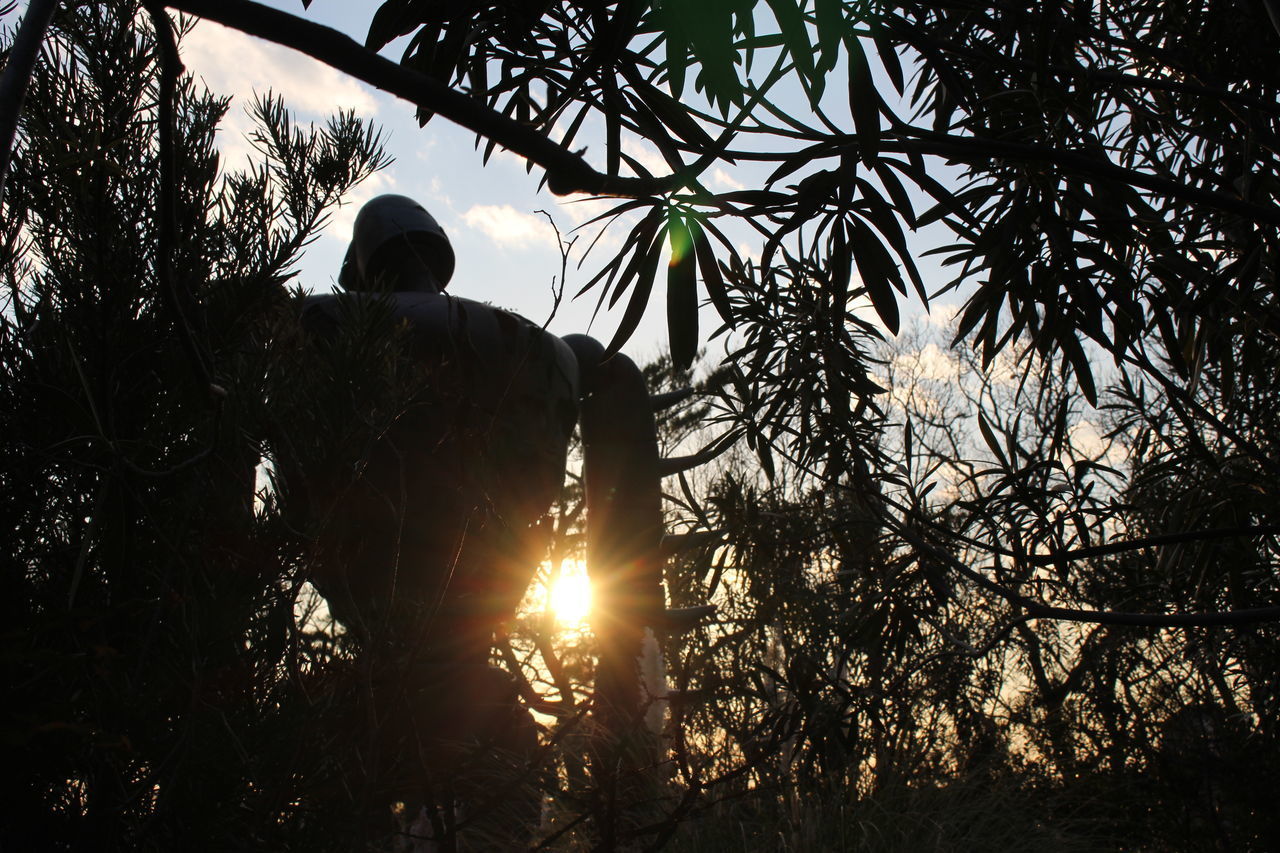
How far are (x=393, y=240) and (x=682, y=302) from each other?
2278mm

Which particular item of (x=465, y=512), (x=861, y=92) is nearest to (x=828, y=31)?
(x=861, y=92)

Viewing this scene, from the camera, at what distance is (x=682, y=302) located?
132 centimetres

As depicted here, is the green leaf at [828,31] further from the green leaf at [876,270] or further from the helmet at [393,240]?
the helmet at [393,240]

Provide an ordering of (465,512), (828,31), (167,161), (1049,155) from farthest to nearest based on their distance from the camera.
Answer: (465,512)
(1049,155)
(828,31)
(167,161)

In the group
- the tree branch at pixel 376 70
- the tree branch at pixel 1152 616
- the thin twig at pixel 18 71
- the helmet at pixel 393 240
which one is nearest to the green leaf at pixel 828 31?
the tree branch at pixel 376 70

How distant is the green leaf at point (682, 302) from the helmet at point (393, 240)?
81.4 inches

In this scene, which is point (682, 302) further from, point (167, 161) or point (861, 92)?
point (167, 161)

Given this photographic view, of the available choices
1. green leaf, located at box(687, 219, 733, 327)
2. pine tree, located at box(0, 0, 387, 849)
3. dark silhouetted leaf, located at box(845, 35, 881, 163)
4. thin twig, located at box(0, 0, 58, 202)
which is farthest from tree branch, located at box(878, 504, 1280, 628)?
thin twig, located at box(0, 0, 58, 202)

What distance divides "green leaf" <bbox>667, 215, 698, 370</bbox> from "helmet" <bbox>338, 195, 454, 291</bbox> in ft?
6.78

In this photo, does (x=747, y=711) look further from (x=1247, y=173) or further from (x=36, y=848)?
(x=36, y=848)

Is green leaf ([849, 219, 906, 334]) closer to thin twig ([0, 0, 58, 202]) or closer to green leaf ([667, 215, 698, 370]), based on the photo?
green leaf ([667, 215, 698, 370])

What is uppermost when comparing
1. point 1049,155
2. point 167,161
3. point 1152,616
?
point 1049,155

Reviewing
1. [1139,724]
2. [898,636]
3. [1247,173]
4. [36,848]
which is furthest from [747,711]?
[36,848]

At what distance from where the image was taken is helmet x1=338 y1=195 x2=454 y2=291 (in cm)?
331
